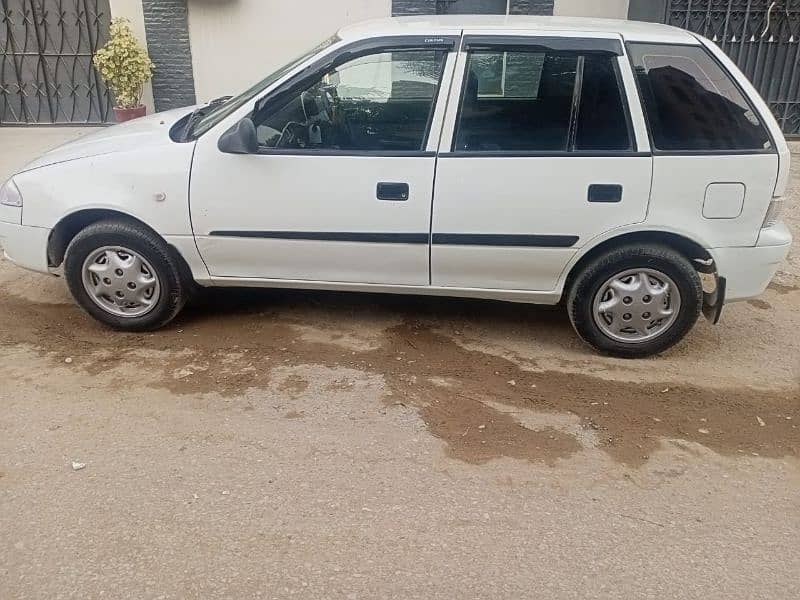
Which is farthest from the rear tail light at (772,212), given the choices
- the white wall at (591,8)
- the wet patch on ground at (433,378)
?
the white wall at (591,8)

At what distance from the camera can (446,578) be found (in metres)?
2.59

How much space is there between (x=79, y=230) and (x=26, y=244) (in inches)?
A: 12.7

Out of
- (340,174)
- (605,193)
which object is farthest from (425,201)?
(605,193)

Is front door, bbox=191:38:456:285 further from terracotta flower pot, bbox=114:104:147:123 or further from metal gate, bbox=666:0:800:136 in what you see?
metal gate, bbox=666:0:800:136

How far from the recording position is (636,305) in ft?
13.2

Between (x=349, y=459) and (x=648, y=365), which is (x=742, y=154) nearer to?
(x=648, y=365)

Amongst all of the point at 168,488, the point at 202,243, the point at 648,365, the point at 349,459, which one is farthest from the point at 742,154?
the point at 168,488

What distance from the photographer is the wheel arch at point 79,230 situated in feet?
13.6

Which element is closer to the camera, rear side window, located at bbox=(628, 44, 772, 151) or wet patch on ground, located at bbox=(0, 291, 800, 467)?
wet patch on ground, located at bbox=(0, 291, 800, 467)

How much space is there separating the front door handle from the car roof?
2.78 feet

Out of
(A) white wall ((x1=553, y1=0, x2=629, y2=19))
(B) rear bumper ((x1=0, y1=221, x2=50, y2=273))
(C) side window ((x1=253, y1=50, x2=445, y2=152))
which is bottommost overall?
(B) rear bumper ((x1=0, y1=221, x2=50, y2=273))

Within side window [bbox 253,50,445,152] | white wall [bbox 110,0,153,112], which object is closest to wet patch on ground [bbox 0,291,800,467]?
side window [bbox 253,50,445,152]

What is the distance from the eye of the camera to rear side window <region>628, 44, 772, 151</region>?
380cm

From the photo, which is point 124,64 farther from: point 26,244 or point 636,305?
point 636,305
